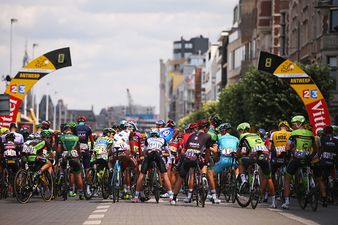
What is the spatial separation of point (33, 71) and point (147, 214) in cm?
1837

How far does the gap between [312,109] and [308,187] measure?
13861 mm

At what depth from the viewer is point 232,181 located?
2525cm

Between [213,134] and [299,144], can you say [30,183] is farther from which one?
[299,144]

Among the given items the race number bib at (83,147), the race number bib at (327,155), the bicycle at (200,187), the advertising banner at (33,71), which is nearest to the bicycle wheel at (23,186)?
the race number bib at (83,147)

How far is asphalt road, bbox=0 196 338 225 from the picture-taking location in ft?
60.4

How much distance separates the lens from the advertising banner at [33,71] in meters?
37.4

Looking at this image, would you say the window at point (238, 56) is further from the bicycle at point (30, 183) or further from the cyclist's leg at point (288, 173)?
the cyclist's leg at point (288, 173)

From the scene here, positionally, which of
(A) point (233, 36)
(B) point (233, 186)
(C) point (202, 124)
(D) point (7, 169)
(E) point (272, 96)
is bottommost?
(B) point (233, 186)

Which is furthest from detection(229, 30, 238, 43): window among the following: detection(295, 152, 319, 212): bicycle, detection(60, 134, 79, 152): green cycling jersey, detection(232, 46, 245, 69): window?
detection(295, 152, 319, 212): bicycle

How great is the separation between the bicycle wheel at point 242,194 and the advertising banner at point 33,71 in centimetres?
1485

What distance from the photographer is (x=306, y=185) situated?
22.8 metres

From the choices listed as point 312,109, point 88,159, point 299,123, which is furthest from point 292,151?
point 312,109

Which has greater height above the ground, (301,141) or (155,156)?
(301,141)

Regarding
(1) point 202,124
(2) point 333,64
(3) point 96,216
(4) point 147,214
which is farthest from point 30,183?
(2) point 333,64
